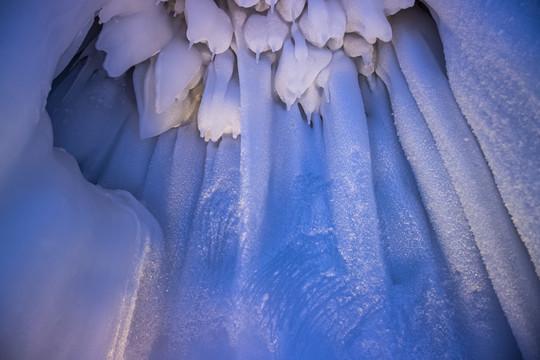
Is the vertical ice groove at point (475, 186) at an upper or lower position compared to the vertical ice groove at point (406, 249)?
upper

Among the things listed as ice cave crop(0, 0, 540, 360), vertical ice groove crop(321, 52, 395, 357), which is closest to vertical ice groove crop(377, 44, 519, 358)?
ice cave crop(0, 0, 540, 360)

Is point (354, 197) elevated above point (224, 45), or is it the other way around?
point (224, 45)

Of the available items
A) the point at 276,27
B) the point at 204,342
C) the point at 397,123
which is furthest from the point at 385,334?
the point at 276,27

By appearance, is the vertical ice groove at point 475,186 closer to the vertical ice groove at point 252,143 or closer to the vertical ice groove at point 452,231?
the vertical ice groove at point 452,231

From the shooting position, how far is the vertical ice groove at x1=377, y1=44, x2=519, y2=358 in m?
1.04

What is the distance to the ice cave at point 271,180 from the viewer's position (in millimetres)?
930

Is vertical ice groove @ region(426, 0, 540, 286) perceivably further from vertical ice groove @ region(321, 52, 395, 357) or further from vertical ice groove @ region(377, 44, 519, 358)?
vertical ice groove @ region(321, 52, 395, 357)

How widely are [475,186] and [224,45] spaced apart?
0.95 metres

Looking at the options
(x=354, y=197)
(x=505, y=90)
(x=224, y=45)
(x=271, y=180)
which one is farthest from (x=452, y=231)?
(x=224, y=45)

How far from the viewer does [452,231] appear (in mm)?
1132

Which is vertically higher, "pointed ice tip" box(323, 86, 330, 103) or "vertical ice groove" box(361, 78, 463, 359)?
"pointed ice tip" box(323, 86, 330, 103)

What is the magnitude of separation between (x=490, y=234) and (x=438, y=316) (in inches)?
11.5

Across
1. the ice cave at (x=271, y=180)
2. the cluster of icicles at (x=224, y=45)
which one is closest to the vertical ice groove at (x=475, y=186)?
the ice cave at (x=271, y=180)

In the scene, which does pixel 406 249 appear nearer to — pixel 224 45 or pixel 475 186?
pixel 475 186
